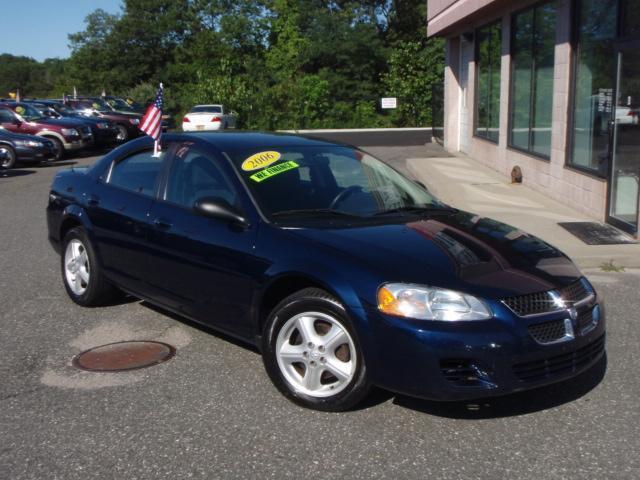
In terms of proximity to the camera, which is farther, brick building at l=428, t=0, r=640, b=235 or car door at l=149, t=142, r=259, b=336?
brick building at l=428, t=0, r=640, b=235

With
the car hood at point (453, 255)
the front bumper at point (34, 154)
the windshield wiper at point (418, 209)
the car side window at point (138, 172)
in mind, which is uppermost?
the car side window at point (138, 172)

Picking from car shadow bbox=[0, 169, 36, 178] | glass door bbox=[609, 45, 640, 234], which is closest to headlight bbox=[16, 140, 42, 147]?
car shadow bbox=[0, 169, 36, 178]

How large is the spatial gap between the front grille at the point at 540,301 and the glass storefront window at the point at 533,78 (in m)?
8.80

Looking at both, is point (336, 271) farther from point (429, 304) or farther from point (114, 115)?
point (114, 115)

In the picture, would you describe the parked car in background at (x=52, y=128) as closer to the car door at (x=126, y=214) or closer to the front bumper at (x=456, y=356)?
the car door at (x=126, y=214)

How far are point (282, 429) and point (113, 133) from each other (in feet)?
76.3

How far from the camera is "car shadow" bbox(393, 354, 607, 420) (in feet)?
14.4

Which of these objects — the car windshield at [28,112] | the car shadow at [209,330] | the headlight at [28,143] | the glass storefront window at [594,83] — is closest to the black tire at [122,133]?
the car windshield at [28,112]

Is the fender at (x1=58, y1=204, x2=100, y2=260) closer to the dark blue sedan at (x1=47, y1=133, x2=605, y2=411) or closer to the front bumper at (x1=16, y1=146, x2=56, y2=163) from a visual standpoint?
the dark blue sedan at (x1=47, y1=133, x2=605, y2=411)

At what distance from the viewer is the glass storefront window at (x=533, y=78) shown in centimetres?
1272

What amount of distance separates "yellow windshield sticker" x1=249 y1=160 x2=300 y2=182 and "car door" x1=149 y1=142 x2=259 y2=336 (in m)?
0.14

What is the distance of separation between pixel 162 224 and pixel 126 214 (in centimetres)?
55

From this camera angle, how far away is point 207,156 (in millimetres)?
5418

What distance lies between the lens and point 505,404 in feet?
14.9
